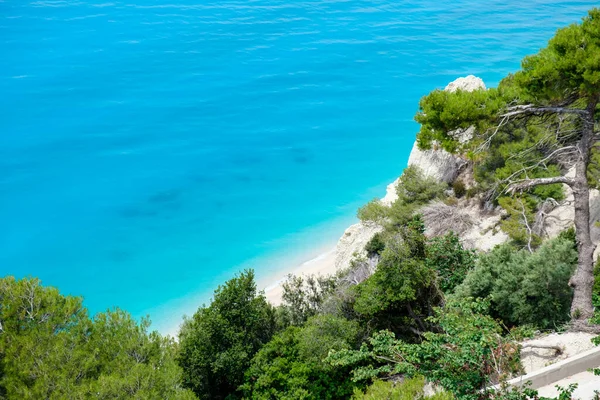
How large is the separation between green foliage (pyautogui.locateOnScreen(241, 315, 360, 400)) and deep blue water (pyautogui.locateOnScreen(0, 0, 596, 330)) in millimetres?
10029

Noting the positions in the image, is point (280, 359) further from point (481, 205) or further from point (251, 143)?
point (251, 143)

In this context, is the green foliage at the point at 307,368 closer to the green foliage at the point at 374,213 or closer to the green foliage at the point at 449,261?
the green foliage at the point at 449,261

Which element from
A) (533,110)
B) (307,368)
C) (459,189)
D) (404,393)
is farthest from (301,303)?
(404,393)

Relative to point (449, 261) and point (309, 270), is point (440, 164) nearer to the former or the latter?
point (309, 270)

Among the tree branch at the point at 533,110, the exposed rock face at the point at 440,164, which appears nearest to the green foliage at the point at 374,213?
the exposed rock face at the point at 440,164

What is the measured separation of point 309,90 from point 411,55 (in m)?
10.8

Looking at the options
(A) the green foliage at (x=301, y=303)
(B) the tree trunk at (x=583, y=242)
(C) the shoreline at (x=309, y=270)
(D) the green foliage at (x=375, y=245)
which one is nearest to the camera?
(B) the tree trunk at (x=583, y=242)

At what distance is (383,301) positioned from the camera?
12.0m

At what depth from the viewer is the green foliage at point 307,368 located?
A: 1224cm

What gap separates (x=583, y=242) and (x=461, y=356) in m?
3.88

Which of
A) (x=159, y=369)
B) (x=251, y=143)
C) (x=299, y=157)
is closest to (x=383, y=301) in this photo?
(x=159, y=369)

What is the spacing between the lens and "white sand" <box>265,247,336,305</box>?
22.4 metres

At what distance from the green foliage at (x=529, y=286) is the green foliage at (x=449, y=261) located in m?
0.81

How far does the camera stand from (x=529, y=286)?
11.3m
